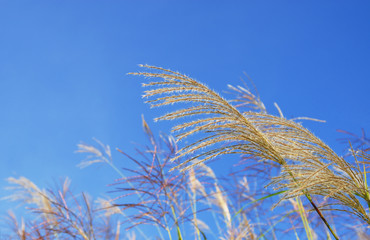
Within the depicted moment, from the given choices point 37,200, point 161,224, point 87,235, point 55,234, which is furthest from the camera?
point 37,200

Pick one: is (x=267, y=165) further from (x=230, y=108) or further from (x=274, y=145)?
(x=230, y=108)

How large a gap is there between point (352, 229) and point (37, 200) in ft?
14.7

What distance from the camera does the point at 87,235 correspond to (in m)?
3.34

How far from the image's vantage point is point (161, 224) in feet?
9.30

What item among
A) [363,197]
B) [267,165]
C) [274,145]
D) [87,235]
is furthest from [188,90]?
[87,235]

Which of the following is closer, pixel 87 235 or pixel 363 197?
pixel 363 197

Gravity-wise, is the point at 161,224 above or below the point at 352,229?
above

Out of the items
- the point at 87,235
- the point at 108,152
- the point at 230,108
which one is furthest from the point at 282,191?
the point at 108,152

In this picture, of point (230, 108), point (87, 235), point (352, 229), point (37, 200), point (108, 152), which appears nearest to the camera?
point (230, 108)

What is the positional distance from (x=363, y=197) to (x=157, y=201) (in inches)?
63.7

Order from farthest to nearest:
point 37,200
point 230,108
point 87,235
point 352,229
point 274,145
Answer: point 37,200, point 87,235, point 352,229, point 274,145, point 230,108

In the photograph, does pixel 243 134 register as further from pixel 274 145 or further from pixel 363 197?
pixel 363 197

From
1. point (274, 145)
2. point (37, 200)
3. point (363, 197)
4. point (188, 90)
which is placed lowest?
point (363, 197)

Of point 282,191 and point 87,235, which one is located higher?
point 87,235
